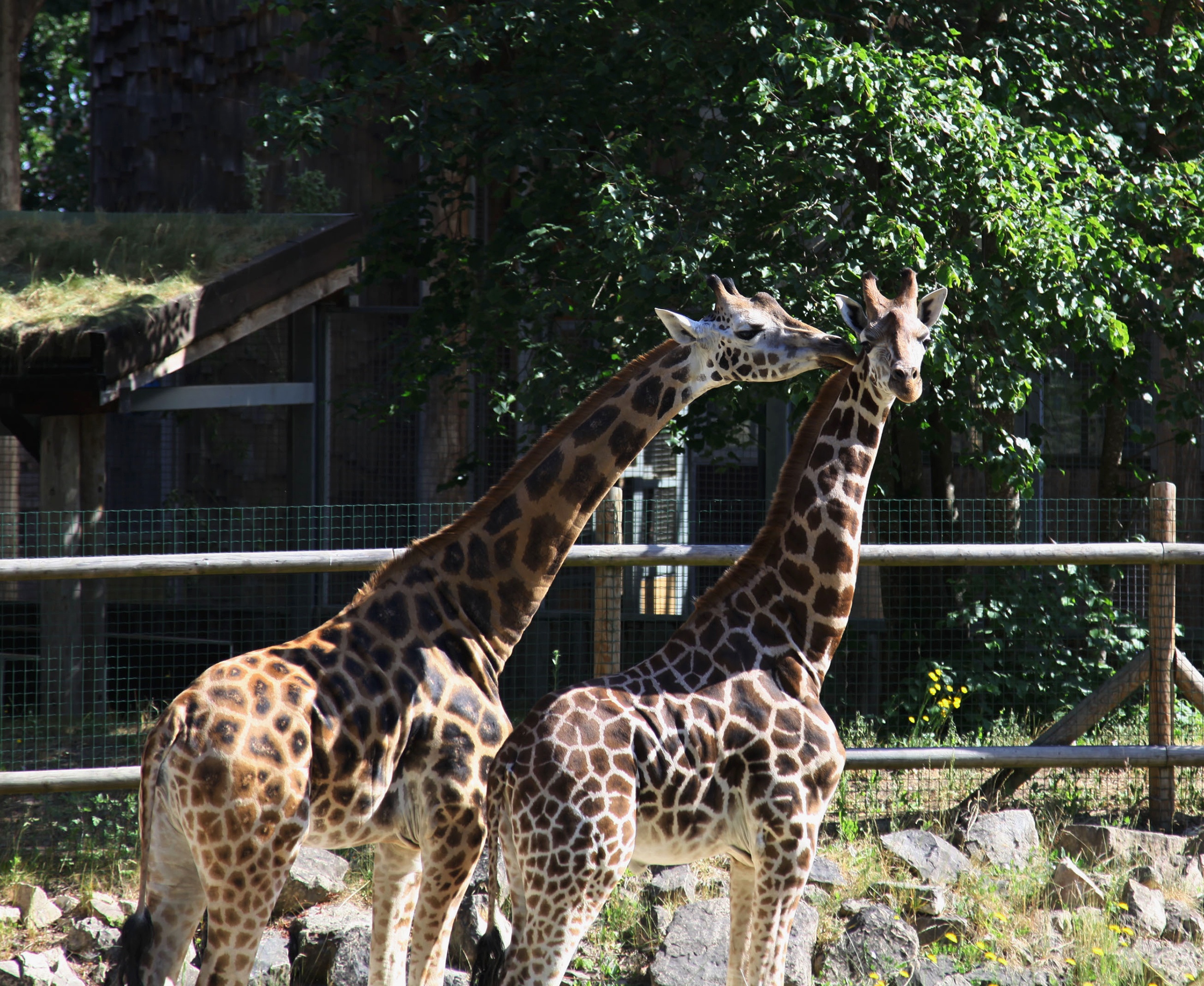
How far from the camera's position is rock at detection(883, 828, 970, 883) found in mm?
5430

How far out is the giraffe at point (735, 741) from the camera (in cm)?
320

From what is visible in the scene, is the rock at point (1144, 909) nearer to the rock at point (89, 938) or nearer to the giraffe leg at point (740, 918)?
the giraffe leg at point (740, 918)

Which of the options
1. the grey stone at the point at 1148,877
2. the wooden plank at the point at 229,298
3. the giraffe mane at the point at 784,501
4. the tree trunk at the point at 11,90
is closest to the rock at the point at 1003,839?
the grey stone at the point at 1148,877

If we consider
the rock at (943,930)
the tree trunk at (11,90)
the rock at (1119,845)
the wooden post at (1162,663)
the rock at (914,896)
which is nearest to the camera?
the rock at (943,930)

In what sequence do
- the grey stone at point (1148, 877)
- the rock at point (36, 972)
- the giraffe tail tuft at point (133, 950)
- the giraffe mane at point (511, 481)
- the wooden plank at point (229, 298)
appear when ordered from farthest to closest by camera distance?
the wooden plank at point (229, 298), the grey stone at point (1148, 877), the rock at point (36, 972), the giraffe mane at point (511, 481), the giraffe tail tuft at point (133, 950)

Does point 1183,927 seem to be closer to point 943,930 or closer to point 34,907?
point 943,930

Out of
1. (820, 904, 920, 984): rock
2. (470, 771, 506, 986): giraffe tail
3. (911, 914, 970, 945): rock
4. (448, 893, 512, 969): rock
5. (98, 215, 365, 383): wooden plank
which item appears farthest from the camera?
(98, 215, 365, 383): wooden plank

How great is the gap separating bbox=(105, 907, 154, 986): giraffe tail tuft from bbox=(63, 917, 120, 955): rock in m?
2.02

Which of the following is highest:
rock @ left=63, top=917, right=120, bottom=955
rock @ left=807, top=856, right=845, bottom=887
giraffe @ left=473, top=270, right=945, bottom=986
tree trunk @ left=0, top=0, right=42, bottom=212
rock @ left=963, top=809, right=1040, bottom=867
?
tree trunk @ left=0, top=0, right=42, bottom=212

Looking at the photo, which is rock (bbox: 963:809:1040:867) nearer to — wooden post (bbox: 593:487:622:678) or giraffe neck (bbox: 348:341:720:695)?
wooden post (bbox: 593:487:622:678)

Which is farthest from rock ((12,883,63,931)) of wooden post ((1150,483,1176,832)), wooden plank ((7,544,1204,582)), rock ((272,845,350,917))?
wooden post ((1150,483,1176,832))

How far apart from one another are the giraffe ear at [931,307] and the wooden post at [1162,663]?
10.1ft

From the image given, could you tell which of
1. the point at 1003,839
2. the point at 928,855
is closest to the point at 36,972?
the point at 928,855

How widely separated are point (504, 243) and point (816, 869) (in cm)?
402
